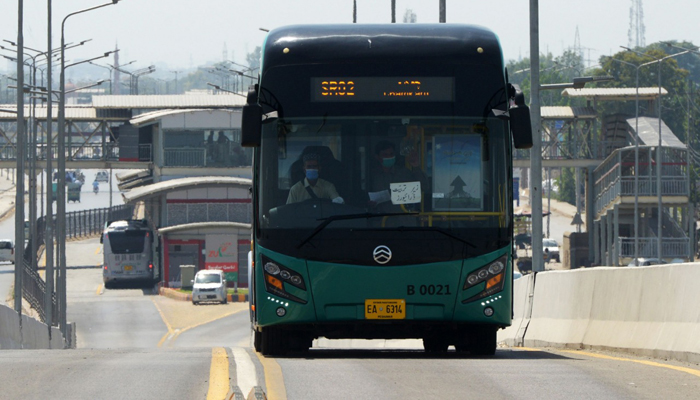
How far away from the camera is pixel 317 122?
14.0 meters

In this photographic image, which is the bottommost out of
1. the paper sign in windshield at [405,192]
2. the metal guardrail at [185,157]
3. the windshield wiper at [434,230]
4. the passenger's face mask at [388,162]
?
the windshield wiper at [434,230]

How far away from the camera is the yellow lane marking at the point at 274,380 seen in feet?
32.4

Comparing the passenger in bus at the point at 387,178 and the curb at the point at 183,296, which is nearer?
the passenger in bus at the point at 387,178

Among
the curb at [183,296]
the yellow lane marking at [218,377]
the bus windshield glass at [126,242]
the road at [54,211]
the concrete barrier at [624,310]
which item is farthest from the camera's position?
the bus windshield glass at [126,242]

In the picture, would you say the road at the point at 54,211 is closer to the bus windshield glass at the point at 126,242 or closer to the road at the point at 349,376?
the bus windshield glass at the point at 126,242

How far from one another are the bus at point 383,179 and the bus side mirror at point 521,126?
0.01 metres

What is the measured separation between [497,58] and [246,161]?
72.7 metres

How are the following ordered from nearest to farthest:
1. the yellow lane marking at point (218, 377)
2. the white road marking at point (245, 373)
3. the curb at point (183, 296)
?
the yellow lane marking at point (218, 377), the white road marking at point (245, 373), the curb at point (183, 296)

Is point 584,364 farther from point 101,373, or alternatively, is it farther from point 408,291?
point 101,373

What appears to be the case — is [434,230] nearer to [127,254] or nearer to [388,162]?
[388,162]

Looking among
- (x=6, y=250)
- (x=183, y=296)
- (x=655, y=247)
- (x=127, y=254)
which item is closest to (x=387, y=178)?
(x=655, y=247)

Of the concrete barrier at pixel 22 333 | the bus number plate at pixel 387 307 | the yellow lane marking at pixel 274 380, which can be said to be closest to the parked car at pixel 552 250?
the concrete barrier at pixel 22 333

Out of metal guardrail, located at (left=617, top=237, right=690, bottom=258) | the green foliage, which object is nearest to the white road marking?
metal guardrail, located at (left=617, top=237, right=690, bottom=258)

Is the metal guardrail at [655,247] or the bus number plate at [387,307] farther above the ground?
the bus number plate at [387,307]
